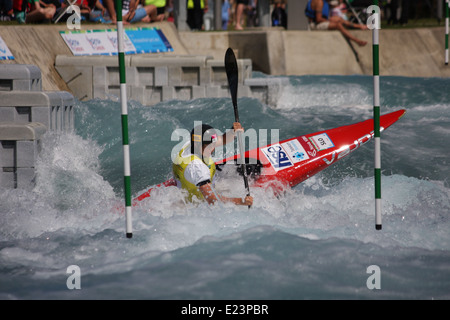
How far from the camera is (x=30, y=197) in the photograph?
5879mm

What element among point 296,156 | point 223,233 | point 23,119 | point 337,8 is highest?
point 337,8

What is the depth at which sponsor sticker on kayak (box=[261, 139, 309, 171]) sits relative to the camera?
6.28m

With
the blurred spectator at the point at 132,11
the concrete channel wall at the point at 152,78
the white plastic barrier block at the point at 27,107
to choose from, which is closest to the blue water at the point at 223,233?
the white plastic barrier block at the point at 27,107

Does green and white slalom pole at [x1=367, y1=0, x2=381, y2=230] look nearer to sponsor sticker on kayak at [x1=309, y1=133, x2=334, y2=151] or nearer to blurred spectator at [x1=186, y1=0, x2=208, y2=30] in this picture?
sponsor sticker on kayak at [x1=309, y1=133, x2=334, y2=151]

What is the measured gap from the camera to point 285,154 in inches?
251

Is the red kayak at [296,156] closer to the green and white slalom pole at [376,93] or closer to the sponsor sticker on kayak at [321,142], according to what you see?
the sponsor sticker on kayak at [321,142]

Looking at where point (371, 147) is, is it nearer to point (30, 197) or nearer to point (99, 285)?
point (30, 197)

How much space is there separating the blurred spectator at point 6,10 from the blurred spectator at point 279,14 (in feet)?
22.8

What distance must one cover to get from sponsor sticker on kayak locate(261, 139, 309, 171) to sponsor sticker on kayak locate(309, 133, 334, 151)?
19cm

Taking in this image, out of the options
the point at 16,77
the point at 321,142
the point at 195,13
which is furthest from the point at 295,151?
the point at 195,13

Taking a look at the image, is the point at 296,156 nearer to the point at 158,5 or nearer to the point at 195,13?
the point at 158,5

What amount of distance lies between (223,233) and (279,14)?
498 inches

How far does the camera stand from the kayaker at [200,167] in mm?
5219
